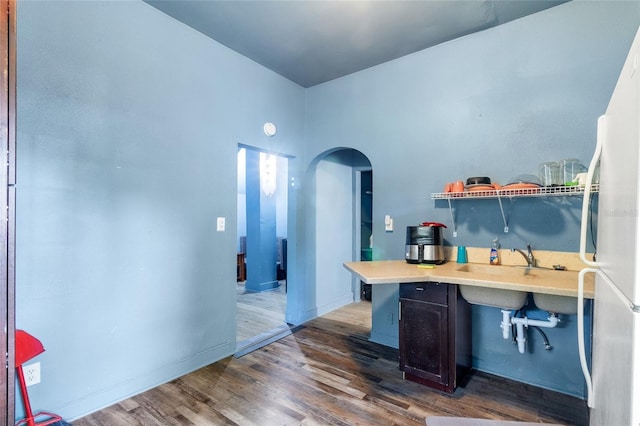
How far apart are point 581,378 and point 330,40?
10.1 ft

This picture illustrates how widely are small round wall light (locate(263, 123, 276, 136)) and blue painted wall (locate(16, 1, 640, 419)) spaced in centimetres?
11

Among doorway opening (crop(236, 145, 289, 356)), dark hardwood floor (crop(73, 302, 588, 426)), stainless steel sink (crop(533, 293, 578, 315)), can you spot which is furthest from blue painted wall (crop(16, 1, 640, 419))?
doorway opening (crop(236, 145, 289, 356))

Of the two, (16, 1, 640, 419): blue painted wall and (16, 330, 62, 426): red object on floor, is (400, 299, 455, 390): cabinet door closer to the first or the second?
(16, 1, 640, 419): blue painted wall

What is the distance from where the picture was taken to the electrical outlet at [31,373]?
5.33 feet

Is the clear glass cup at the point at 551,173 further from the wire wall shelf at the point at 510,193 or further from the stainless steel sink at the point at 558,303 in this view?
the stainless steel sink at the point at 558,303

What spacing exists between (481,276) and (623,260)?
1.30 m

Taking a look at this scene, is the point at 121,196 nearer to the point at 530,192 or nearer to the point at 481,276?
the point at 481,276

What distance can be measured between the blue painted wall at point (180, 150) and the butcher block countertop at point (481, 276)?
246mm

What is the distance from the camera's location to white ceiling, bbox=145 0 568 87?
6.93ft

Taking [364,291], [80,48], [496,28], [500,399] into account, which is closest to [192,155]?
[80,48]

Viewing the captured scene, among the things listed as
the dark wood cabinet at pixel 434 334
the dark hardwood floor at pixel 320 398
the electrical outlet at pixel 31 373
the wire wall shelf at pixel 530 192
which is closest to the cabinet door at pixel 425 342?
the dark wood cabinet at pixel 434 334

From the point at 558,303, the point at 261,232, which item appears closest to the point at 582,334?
the point at 558,303

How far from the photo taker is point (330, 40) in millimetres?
2531

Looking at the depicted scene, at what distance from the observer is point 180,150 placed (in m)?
2.33
